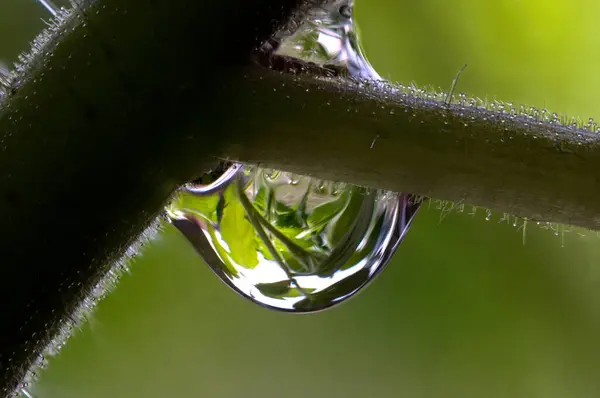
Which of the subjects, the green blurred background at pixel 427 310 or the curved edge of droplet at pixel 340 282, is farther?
the green blurred background at pixel 427 310

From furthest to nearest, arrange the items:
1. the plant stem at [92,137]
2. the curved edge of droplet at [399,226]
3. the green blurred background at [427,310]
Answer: the green blurred background at [427,310]
the curved edge of droplet at [399,226]
the plant stem at [92,137]

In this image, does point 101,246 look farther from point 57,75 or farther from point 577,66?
point 577,66

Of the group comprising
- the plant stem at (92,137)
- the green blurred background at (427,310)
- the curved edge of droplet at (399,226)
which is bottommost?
the green blurred background at (427,310)

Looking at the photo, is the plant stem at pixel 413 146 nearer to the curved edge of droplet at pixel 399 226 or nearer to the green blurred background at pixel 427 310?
the curved edge of droplet at pixel 399 226

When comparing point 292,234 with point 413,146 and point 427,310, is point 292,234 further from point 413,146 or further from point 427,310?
point 427,310

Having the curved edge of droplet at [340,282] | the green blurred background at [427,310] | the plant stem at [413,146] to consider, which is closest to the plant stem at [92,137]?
the plant stem at [413,146]

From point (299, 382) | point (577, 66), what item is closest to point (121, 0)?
point (299, 382)
